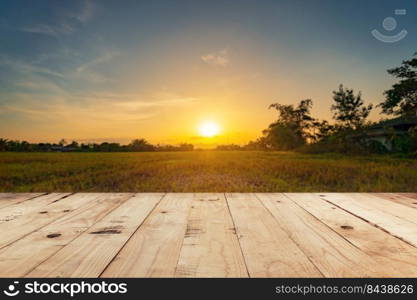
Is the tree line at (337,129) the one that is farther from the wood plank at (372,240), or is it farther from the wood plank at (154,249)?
the wood plank at (372,240)

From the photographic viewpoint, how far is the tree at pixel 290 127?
1728 cm

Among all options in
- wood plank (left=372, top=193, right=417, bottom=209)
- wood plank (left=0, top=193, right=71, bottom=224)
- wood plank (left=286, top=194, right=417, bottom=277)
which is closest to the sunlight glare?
wood plank (left=372, top=193, right=417, bottom=209)

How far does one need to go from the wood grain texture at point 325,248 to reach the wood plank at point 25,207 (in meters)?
1.34

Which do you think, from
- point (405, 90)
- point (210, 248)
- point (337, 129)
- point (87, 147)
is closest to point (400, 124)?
point (337, 129)

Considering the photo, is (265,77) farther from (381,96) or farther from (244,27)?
(381,96)

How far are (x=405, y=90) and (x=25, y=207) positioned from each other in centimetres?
1529

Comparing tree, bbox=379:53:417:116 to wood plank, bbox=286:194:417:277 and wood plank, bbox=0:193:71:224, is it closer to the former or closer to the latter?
wood plank, bbox=286:194:417:277

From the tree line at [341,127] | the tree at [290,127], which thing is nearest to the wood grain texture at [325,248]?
the tree line at [341,127]

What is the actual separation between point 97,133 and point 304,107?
54.2ft

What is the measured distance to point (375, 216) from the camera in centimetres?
148

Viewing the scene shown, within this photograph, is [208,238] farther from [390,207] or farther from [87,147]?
[87,147]

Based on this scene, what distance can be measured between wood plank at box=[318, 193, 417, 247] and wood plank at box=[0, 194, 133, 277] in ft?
4.20

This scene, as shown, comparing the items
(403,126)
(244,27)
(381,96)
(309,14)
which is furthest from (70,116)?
(403,126)

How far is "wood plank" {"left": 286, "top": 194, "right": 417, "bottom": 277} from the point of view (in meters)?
0.85
